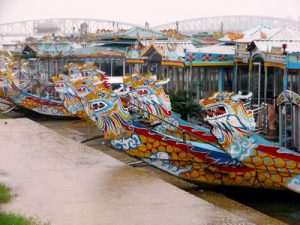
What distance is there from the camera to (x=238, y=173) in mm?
13086

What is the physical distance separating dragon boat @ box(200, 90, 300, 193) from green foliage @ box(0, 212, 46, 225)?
4.49 metres

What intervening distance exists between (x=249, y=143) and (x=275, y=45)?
4627 millimetres

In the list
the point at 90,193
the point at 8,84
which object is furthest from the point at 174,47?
the point at 90,193

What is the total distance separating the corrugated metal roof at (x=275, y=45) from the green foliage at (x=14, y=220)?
25.4 ft

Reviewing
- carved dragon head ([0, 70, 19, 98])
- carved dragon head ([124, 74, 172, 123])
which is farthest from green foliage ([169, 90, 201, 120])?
carved dragon head ([0, 70, 19, 98])

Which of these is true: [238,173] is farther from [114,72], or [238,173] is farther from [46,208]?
[114,72]

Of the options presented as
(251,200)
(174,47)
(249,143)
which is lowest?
(251,200)

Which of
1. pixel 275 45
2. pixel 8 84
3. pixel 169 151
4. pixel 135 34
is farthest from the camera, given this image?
pixel 135 34

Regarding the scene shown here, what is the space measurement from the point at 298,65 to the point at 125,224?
6080mm

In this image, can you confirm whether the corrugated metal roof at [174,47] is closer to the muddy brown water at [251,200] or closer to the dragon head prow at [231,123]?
the muddy brown water at [251,200]

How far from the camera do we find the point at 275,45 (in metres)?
15.9

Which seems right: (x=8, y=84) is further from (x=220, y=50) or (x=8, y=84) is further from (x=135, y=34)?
(x=220, y=50)

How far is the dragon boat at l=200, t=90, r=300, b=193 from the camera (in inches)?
466

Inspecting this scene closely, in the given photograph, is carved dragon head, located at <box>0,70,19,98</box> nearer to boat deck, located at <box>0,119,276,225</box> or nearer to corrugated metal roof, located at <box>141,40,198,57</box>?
corrugated metal roof, located at <box>141,40,198,57</box>
